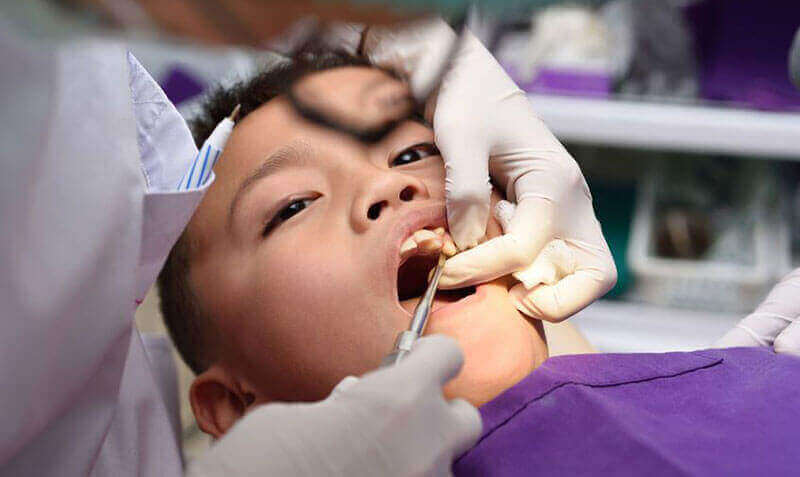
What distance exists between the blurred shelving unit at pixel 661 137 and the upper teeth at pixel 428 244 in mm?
814

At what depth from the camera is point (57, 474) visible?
70cm

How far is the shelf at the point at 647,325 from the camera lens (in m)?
1.76

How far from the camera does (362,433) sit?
60 cm

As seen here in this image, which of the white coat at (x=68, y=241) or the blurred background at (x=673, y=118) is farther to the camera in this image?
the blurred background at (x=673, y=118)

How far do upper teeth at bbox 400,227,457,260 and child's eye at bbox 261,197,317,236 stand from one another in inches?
4.7

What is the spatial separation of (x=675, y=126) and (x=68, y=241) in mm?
1370

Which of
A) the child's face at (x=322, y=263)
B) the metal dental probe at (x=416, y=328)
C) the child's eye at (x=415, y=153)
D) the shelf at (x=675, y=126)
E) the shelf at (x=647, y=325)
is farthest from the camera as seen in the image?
the shelf at (x=647, y=325)

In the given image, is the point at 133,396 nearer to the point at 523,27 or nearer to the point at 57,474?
the point at 57,474

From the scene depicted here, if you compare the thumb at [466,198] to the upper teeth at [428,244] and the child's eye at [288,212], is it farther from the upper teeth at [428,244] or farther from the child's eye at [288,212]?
the child's eye at [288,212]

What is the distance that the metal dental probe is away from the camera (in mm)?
680

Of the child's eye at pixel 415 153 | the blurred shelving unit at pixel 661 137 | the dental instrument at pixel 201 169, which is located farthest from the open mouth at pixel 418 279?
the blurred shelving unit at pixel 661 137

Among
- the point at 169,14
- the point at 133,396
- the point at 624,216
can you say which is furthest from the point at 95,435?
the point at 624,216

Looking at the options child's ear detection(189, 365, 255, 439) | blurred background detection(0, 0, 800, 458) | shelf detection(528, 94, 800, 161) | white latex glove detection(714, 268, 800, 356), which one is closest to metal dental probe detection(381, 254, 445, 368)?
child's ear detection(189, 365, 255, 439)

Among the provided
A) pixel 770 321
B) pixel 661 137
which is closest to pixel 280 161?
pixel 770 321
